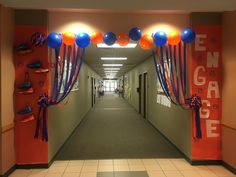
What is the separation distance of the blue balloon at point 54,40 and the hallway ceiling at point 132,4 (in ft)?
1.54

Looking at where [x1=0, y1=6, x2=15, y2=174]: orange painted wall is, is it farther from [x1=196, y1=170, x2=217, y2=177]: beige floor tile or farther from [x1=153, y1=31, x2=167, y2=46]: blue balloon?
[x1=196, y1=170, x2=217, y2=177]: beige floor tile

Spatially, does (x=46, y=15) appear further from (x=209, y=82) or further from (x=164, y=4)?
(x=209, y=82)

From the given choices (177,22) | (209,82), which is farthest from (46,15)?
(209,82)

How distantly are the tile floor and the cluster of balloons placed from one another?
2.22 m

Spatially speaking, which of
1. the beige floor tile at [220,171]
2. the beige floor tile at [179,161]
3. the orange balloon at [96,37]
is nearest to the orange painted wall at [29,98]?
the orange balloon at [96,37]

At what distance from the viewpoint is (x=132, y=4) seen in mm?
3568

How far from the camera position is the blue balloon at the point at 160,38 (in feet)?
12.7

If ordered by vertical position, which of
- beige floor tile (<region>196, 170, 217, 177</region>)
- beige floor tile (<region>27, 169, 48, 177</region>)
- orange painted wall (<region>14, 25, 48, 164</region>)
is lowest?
beige floor tile (<region>196, 170, 217, 177</region>)

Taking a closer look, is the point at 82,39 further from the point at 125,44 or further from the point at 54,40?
the point at 125,44

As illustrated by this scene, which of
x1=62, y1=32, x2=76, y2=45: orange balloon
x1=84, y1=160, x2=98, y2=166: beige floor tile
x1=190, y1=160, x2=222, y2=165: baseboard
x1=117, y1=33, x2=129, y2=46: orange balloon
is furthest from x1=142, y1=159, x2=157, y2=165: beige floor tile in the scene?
x1=62, y1=32, x2=76, y2=45: orange balloon

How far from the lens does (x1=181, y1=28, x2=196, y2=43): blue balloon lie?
391 centimetres

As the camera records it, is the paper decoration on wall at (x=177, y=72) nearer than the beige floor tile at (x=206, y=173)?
No

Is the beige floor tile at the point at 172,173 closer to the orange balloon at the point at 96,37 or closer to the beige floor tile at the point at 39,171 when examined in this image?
the beige floor tile at the point at 39,171

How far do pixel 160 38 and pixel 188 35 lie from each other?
0.51m
